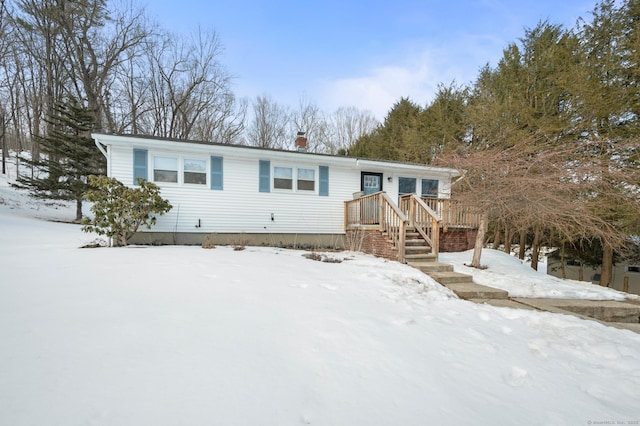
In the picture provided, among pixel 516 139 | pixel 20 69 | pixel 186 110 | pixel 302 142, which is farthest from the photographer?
pixel 186 110

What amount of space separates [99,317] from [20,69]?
28438 millimetres

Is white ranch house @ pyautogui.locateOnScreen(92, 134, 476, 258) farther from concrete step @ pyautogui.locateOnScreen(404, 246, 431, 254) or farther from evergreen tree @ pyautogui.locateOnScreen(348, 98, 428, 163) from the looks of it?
evergreen tree @ pyautogui.locateOnScreen(348, 98, 428, 163)

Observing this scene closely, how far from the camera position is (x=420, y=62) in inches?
532

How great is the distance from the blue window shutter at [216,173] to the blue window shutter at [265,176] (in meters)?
1.30

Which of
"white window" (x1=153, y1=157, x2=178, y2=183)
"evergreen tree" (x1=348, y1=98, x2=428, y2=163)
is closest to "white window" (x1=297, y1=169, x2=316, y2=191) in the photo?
"white window" (x1=153, y1=157, x2=178, y2=183)

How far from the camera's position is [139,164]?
321 inches

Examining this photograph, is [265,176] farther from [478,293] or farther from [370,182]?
[478,293]

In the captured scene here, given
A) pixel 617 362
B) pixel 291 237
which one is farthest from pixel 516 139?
pixel 617 362

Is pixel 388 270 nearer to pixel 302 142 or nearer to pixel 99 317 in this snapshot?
pixel 99 317

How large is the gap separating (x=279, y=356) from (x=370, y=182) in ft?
30.4

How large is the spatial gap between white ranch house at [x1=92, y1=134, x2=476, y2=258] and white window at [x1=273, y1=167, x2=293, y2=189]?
0.11 ft

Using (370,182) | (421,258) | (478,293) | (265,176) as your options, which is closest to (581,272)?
(370,182)

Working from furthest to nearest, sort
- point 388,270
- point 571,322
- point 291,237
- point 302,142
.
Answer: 1. point 302,142
2. point 291,237
3. point 388,270
4. point 571,322

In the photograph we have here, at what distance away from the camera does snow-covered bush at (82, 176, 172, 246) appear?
698cm
